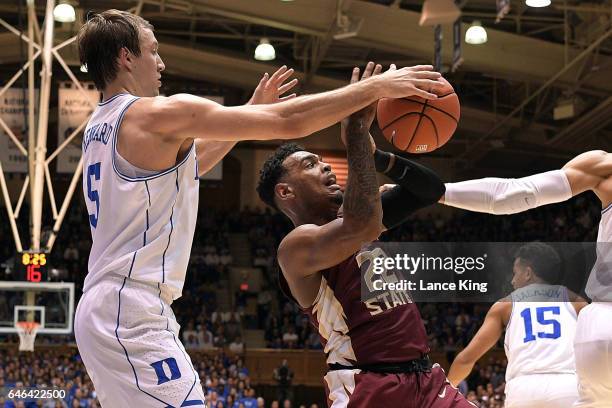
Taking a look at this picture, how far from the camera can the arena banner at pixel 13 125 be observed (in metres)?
17.6

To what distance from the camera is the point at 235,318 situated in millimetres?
21984

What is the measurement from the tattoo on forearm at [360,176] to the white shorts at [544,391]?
2.78 m

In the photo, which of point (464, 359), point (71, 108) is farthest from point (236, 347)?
point (464, 359)

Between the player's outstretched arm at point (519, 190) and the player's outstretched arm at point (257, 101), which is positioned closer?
the player's outstretched arm at point (257, 101)

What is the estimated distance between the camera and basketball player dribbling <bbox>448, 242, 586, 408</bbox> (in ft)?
20.0

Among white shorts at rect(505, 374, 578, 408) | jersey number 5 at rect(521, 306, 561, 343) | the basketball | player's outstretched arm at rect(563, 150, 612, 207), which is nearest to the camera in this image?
the basketball

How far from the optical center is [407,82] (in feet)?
11.1

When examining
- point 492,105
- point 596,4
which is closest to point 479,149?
point 492,105

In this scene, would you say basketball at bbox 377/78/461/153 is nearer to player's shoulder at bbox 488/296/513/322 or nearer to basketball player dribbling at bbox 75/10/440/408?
basketball player dribbling at bbox 75/10/440/408

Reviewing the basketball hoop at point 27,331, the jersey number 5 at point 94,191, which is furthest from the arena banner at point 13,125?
the jersey number 5 at point 94,191

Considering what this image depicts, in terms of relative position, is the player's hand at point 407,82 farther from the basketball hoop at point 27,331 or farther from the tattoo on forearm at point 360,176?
the basketball hoop at point 27,331

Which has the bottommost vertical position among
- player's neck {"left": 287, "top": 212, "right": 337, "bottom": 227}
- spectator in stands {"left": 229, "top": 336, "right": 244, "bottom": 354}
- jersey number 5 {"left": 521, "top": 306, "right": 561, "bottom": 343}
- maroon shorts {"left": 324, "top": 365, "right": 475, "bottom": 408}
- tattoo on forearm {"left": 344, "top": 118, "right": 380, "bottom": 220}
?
maroon shorts {"left": 324, "top": 365, "right": 475, "bottom": 408}

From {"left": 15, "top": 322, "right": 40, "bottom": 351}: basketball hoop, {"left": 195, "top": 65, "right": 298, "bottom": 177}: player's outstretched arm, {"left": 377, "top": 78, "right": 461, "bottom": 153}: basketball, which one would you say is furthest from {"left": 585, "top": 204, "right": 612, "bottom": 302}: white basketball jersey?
{"left": 15, "top": 322, "right": 40, "bottom": 351}: basketball hoop

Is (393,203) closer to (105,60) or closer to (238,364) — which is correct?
(105,60)
